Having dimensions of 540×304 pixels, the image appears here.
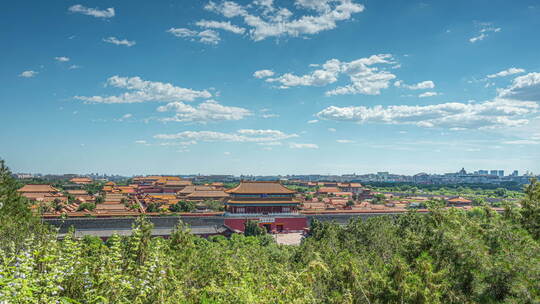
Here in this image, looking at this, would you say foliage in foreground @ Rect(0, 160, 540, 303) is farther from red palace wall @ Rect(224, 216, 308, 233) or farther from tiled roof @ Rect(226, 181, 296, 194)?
tiled roof @ Rect(226, 181, 296, 194)

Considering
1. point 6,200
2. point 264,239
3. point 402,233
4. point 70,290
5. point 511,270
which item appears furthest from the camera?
point 264,239

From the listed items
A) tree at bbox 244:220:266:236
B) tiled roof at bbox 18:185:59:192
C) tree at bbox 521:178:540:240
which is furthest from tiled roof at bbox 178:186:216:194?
tree at bbox 521:178:540:240

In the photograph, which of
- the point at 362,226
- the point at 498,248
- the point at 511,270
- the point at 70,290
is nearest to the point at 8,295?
the point at 70,290

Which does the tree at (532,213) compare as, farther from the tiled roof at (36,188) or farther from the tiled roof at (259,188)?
the tiled roof at (36,188)

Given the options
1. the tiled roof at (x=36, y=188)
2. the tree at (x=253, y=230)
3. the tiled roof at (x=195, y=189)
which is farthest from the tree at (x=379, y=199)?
the tiled roof at (x=36, y=188)

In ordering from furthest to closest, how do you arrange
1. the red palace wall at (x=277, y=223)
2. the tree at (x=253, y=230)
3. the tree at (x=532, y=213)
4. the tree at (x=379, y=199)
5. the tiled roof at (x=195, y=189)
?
the tree at (x=379, y=199)
the tiled roof at (x=195, y=189)
the red palace wall at (x=277, y=223)
the tree at (x=253, y=230)
the tree at (x=532, y=213)

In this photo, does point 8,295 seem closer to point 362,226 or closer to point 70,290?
point 70,290

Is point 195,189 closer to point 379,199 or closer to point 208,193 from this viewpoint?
point 208,193
